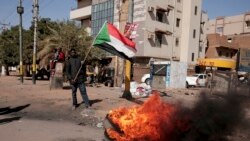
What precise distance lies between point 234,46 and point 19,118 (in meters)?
50.9

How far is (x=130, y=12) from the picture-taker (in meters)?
14.7

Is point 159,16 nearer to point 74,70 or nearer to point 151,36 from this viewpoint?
point 151,36

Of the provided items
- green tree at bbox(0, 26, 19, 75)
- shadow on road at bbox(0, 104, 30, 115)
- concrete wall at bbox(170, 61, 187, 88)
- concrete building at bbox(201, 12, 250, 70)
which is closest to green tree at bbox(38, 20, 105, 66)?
concrete wall at bbox(170, 61, 187, 88)

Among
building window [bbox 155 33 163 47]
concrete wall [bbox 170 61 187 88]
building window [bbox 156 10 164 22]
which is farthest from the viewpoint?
building window [bbox 156 10 164 22]

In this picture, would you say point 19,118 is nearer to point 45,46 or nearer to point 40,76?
point 45,46

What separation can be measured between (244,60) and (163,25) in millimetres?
24912

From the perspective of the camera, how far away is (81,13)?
5559 cm

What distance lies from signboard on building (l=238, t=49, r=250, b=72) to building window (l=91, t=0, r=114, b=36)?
27866mm

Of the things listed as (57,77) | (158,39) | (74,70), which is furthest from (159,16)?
(74,70)

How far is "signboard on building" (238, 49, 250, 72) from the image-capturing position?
72.4 ft

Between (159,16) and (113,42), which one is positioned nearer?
(113,42)

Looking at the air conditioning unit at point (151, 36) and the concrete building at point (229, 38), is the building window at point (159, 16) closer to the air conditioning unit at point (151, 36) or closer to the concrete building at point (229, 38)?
the air conditioning unit at point (151, 36)

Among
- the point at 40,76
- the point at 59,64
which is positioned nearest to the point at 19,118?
the point at 59,64

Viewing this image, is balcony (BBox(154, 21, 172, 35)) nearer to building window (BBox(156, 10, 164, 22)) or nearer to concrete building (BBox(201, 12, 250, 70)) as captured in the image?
building window (BBox(156, 10, 164, 22))
